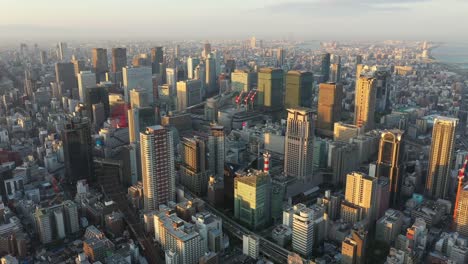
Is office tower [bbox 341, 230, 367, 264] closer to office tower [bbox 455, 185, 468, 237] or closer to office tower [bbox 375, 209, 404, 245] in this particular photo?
office tower [bbox 375, 209, 404, 245]

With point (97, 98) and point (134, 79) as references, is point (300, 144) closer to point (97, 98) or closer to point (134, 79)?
point (97, 98)

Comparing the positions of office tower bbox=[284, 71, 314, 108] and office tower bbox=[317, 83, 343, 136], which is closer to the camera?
office tower bbox=[317, 83, 343, 136]

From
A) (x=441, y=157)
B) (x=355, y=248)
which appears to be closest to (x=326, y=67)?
(x=441, y=157)

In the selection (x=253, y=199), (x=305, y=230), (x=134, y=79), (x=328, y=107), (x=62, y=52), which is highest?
(x=62, y=52)

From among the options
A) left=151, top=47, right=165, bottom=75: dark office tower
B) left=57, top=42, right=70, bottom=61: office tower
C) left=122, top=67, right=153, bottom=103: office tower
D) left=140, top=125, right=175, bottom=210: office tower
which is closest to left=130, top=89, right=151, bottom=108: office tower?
left=122, top=67, right=153, bottom=103: office tower

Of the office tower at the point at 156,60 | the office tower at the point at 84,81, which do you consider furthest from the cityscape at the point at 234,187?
the office tower at the point at 156,60
